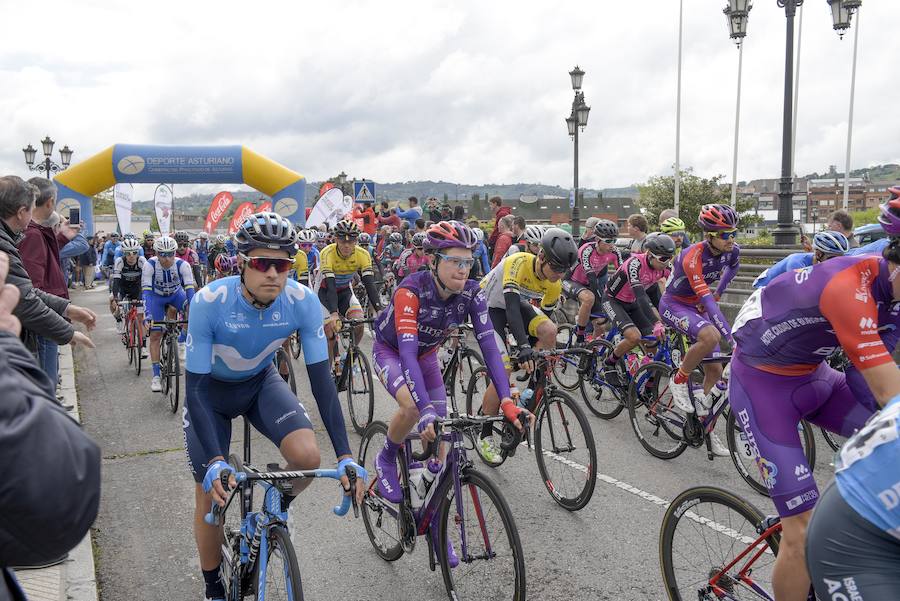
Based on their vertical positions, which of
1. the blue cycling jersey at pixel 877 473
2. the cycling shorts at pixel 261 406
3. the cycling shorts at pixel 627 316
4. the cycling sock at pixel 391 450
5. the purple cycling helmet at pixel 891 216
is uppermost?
the purple cycling helmet at pixel 891 216

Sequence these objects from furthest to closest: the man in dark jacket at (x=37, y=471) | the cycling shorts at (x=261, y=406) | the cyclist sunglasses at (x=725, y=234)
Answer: the cyclist sunglasses at (x=725, y=234), the cycling shorts at (x=261, y=406), the man in dark jacket at (x=37, y=471)

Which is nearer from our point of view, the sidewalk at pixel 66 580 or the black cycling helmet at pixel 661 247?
the sidewalk at pixel 66 580

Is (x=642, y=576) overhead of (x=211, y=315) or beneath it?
beneath

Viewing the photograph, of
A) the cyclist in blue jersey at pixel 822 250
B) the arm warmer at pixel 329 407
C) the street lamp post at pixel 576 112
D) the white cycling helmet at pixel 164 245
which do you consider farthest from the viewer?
the street lamp post at pixel 576 112

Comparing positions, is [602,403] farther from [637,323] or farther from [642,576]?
[642,576]

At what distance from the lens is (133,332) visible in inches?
445

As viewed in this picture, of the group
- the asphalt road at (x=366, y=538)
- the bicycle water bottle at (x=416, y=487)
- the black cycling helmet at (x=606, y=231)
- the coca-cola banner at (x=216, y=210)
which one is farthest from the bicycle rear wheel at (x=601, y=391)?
the coca-cola banner at (x=216, y=210)

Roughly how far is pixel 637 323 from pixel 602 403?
1.01m

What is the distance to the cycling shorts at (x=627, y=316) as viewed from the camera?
7824mm

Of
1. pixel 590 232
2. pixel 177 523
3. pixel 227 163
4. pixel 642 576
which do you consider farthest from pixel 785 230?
pixel 227 163

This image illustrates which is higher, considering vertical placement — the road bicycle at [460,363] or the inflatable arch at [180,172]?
the inflatable arch at [180,172]

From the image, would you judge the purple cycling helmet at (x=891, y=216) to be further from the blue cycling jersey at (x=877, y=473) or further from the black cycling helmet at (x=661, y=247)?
the black cycling helmet at (x=661, y=247)

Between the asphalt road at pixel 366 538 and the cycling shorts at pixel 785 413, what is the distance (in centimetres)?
126

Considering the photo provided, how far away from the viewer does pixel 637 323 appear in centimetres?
798
